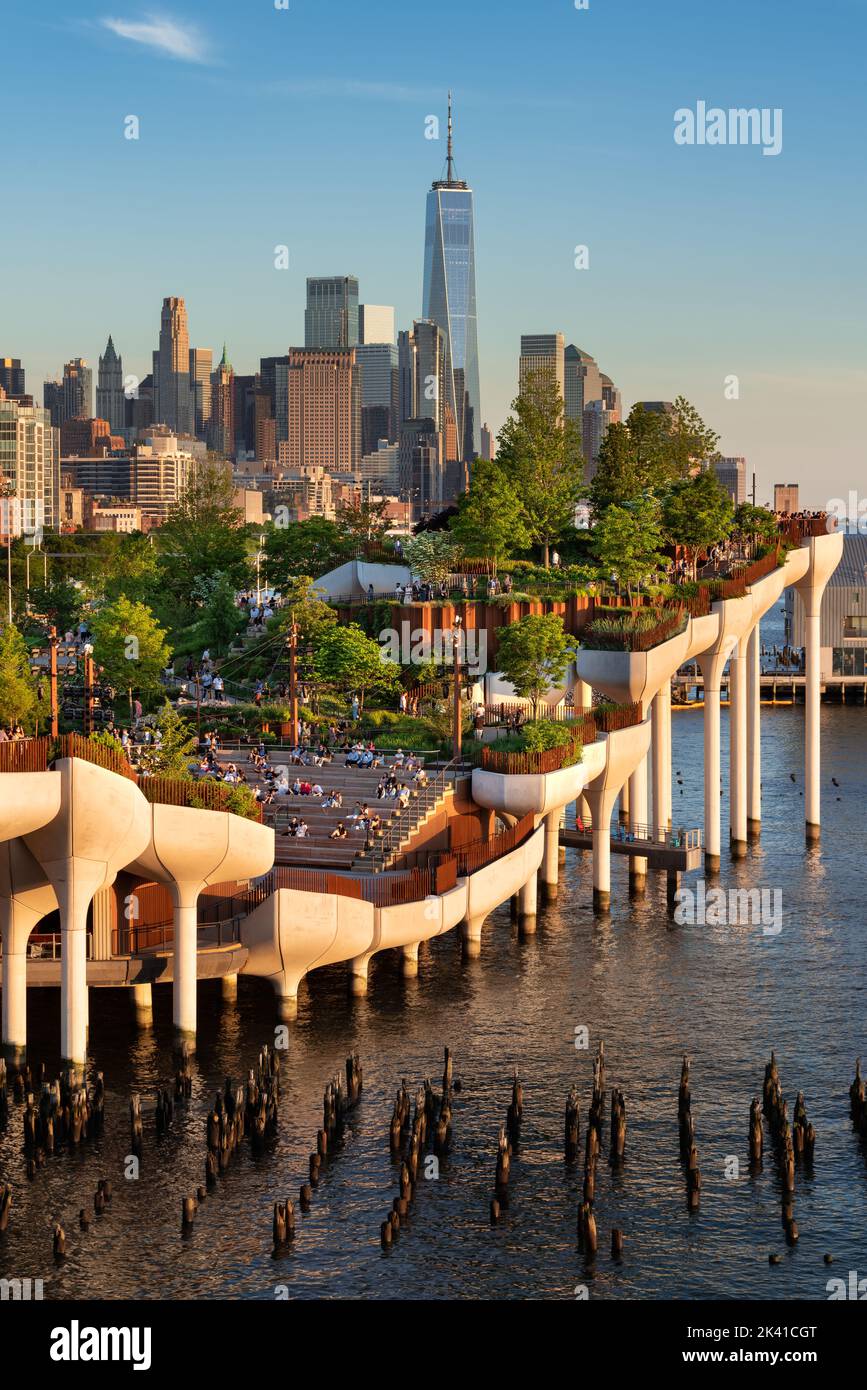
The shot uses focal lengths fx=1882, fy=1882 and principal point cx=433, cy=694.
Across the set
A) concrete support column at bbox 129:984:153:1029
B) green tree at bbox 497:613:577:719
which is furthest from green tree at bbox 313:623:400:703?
concrete support column at bbox 129:984:153:1029

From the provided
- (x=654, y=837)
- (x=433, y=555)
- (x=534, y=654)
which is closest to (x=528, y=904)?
(x=654, y=837)

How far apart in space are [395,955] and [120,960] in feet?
52.3

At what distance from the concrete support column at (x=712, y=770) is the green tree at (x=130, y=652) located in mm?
27619

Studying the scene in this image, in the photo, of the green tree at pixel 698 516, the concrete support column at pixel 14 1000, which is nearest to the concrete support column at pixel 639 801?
the green tree at pixel 698 516

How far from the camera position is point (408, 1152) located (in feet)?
162

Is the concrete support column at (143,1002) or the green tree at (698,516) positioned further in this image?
the green tree at (698,516)

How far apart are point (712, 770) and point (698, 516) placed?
20948 mm

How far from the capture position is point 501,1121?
2138 inches

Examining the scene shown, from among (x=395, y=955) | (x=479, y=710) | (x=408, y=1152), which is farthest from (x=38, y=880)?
(x=479, y=710)

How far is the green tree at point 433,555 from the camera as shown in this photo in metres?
108

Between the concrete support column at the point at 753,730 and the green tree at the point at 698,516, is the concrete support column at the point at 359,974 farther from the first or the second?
the green tree at the point at 698,516

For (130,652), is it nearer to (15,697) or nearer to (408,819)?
(15,697)

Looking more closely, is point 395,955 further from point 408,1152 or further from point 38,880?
point 408,1152
